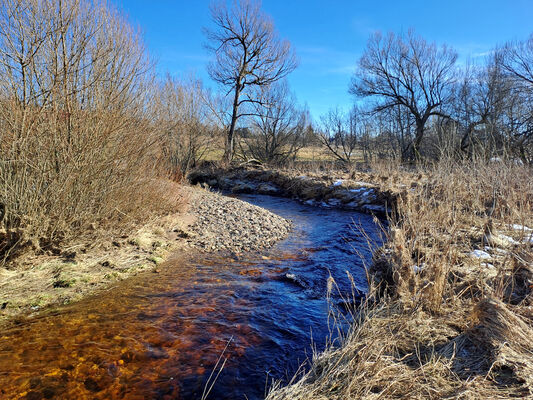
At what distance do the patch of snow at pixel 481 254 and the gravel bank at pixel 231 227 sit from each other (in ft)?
13.0

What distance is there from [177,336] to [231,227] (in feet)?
14.6

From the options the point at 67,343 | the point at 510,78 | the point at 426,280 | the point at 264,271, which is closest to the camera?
the point at 67,343

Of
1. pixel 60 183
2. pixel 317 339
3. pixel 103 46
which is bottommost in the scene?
pixel 317 339

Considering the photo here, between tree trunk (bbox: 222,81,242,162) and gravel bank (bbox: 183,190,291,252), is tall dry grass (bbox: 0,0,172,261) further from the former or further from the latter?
tree trunk (bbox: 222,81,242,162)

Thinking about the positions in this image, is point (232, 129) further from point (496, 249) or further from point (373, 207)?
point (496, 249)

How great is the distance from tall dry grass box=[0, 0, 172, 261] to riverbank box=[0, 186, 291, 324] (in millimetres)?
362

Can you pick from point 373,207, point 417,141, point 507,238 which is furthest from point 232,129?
point 507,238

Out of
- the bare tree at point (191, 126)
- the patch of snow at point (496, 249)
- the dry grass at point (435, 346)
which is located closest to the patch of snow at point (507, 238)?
the patch of snow at point (496, 249)

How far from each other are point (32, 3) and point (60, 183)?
2.47 metres

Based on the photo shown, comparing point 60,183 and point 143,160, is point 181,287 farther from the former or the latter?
point 143,160

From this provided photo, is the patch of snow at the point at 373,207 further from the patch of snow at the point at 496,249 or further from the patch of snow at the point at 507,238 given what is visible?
the patch of snow at the point at 496,249

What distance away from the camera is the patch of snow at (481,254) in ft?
15.8

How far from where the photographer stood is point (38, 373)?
9.23ft

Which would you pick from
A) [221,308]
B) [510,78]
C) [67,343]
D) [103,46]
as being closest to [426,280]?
[221,308]
